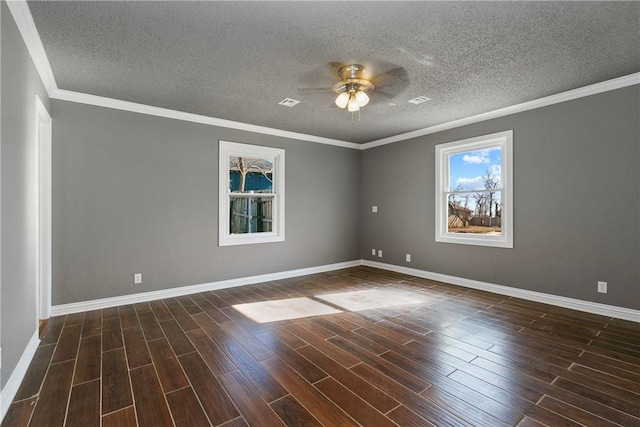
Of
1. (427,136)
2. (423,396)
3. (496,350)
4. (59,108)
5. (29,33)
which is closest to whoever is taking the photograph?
(423,396)

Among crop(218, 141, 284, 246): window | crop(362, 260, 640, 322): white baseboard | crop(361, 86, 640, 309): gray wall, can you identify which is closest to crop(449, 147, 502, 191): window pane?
crop(361, 86, 640, 309): gray wall

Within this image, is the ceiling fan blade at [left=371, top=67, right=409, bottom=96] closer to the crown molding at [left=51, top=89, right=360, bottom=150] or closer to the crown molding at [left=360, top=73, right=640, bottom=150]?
the crown molding at [left=360, top=73, right=640, bottom=150]

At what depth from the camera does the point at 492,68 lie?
2939 mm

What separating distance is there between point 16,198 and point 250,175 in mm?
3091

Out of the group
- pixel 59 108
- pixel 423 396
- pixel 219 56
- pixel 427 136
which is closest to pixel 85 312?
pixel 59 108

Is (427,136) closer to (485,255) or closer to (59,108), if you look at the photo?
(485,255)

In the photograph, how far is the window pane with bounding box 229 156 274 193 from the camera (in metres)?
4.86

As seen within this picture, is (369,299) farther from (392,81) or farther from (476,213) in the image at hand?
(392,81)

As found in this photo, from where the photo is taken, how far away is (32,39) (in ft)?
7.82

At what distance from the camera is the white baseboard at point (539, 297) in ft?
10.7

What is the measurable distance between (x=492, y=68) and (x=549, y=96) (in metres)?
1.33

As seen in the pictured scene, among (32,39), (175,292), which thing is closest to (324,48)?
(32,39)

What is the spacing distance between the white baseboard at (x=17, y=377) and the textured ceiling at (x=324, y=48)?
2.45 m

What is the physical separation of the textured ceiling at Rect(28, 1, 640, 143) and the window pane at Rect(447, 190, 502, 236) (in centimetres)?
137
